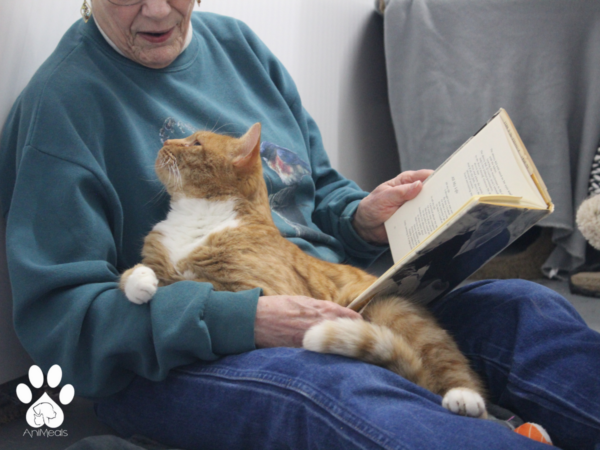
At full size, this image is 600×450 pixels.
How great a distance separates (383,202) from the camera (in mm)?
1420

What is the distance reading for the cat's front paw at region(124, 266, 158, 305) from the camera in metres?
0.99

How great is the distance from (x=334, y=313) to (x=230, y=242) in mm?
292

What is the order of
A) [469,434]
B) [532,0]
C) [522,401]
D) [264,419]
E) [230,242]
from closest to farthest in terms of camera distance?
[469,434], [264,419], [522,401], [230,242], [532,0]

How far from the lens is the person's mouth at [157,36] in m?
1.23

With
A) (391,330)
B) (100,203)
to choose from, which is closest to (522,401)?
(391,330)

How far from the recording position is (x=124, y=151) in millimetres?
1203

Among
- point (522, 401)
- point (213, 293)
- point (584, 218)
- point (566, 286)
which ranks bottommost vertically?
point (566, 286)

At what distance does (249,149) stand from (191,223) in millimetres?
226

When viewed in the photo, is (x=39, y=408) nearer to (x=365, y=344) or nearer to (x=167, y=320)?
(x=167, y=320)

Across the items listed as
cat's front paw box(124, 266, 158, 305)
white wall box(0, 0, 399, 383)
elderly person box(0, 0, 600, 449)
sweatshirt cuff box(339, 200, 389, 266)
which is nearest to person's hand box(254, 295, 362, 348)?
elderly person box(0, 0, 600, 449)

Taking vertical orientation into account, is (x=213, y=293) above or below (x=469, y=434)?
above

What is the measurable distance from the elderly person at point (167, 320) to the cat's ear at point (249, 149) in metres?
0.15

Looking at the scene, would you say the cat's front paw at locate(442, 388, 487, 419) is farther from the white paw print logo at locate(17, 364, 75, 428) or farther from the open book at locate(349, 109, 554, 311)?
the white paw print logo at locate(17, 364, 75, 428)

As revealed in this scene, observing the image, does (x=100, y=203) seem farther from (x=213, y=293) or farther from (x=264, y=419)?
(x=264, y=419)
